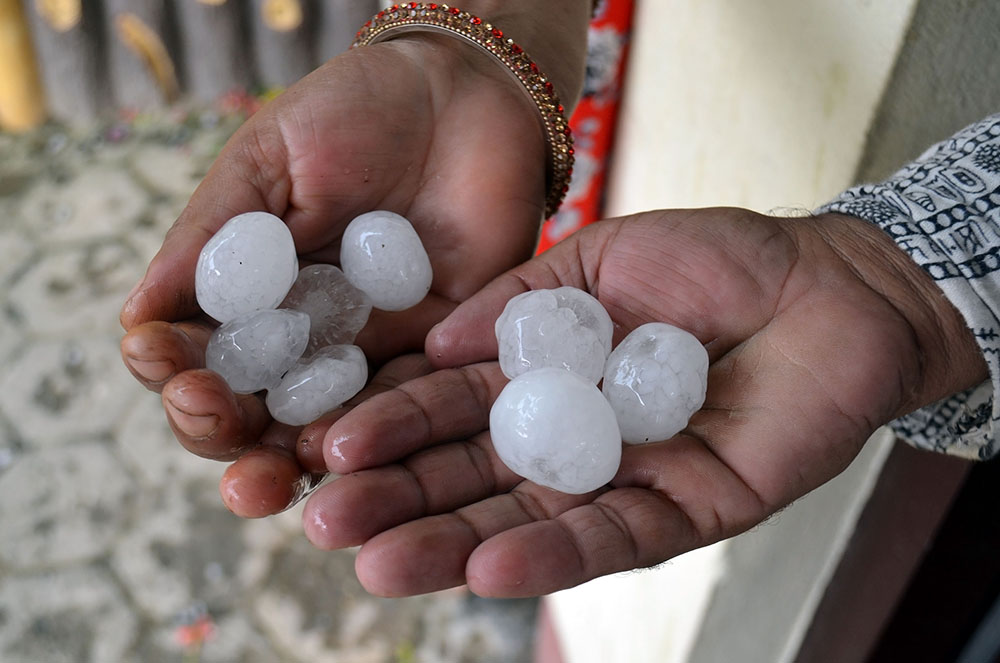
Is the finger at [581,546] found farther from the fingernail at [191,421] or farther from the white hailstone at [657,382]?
the fingernail at [191,421]

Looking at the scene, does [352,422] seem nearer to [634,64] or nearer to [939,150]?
[939,150]

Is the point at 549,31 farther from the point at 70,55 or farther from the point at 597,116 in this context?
the point at 70,55

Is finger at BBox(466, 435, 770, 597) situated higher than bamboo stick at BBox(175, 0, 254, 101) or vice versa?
finger at BBox(466, 435, 770, 597)

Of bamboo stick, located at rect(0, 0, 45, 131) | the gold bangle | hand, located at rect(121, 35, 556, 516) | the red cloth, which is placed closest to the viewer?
hand, located at rect(121, 35, 556, 516)

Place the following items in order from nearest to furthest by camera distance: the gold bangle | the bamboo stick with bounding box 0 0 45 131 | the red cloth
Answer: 1. the gold bangle
2. the red cloth
3. the bamboo stick with bounding box 0 0 45 131

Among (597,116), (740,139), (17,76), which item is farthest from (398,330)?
(17,76)

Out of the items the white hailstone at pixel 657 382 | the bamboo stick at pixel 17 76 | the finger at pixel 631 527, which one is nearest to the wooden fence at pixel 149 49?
the bamboo stick at pixel 17 76

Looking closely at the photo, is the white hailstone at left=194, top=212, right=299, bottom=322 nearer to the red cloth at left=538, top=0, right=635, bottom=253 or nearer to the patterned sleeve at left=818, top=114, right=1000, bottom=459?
the patterned sleeve at left=818, top=114, right=1000, bottom=459

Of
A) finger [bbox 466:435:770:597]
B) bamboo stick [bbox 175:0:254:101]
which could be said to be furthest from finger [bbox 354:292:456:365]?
bamboo stick [bbox 175:0:254:101]
